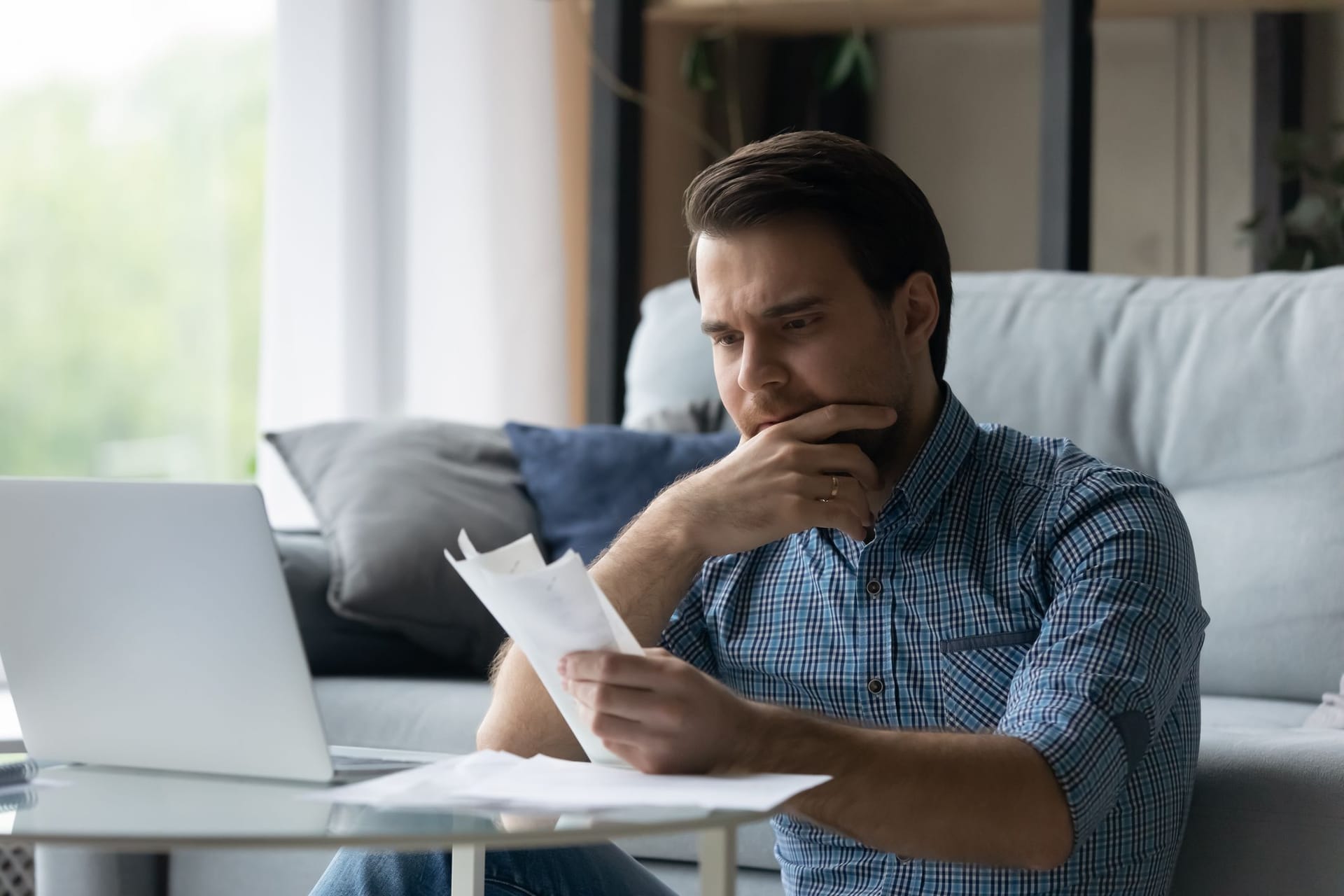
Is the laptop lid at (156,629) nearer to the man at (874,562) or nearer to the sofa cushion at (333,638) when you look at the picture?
the man at (874,562)

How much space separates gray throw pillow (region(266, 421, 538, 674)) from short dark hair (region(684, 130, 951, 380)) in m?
0.79

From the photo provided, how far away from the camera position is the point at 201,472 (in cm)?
305

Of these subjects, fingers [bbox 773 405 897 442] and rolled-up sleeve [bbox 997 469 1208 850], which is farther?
fingers [bbox 773 405 897 442]

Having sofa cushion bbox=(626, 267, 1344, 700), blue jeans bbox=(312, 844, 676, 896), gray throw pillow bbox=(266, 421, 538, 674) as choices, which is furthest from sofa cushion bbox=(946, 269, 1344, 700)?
blue jeans bbox=(312, 844, 676, 896)

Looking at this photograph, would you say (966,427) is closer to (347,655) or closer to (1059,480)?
(1059,480)

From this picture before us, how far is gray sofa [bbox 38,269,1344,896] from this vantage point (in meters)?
1.81

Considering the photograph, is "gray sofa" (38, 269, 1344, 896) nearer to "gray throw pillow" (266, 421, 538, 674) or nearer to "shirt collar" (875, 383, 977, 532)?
"gray throw pillow" (266, 421, 538, 674)

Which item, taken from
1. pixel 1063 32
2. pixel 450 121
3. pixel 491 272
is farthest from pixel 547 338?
pixel 1063 32

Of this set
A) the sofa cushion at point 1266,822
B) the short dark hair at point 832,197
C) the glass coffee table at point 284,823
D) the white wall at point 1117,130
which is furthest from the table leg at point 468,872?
the white wall at point 1117,130

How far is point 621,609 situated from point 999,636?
1.04 ft

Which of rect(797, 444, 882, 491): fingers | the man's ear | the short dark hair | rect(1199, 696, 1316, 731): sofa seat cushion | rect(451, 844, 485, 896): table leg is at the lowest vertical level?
rect(1199, 696, 1316, 731): sofa seat cushion

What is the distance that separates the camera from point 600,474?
6.91 ft

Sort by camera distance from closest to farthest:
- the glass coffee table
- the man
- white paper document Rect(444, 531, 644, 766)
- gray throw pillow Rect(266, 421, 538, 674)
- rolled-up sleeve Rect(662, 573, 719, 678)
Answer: the glass coffee table < white paper document Rect(444, 531, 644, 766) < the man < rolled-up sleeve Rect(662, 573, 719, 678) < gray throw pillow Rect(266, 421, 538, 674)

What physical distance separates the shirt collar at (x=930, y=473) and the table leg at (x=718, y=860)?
0.48 metres
